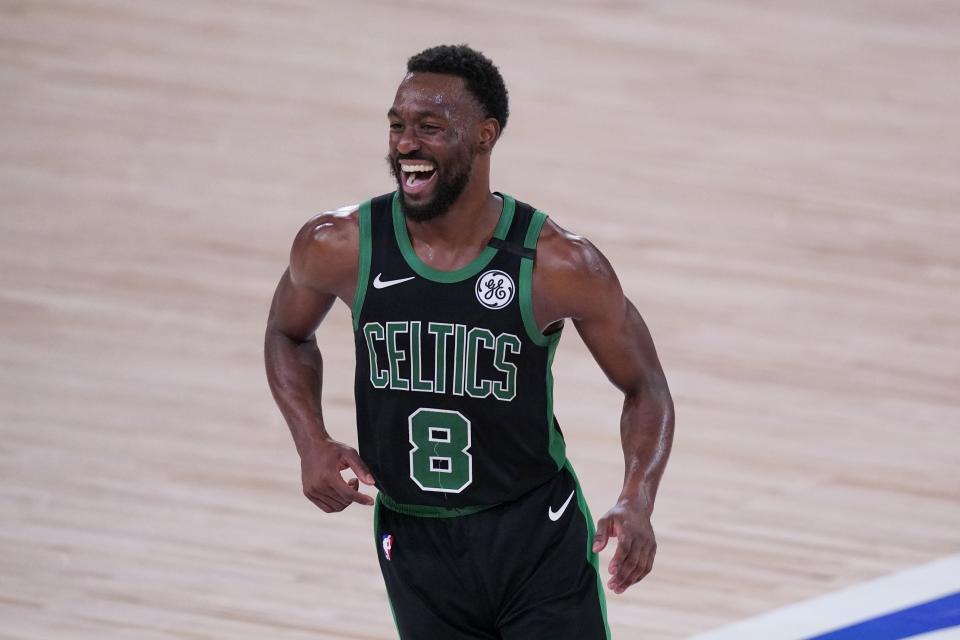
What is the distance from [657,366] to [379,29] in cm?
754

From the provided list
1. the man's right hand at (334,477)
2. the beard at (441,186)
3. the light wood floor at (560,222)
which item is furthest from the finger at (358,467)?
the light wood floor at (560,222)

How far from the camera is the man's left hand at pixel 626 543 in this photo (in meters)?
3.12

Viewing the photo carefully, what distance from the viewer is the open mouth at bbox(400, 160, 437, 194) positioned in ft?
10.5

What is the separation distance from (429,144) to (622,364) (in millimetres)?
576

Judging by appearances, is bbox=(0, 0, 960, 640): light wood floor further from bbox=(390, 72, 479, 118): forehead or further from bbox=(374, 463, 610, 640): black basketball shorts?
bbox=(390, 72, 479, 118): forehead

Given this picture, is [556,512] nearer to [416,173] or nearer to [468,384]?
[468,384]

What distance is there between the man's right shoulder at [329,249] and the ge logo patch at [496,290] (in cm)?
26

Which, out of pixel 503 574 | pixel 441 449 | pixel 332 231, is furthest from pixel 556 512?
pixel 332 231

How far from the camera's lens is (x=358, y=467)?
127 inches

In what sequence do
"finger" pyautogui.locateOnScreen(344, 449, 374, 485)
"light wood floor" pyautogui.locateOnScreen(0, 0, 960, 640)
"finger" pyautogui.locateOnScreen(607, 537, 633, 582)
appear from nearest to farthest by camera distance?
"finger" pyautogui.locateOnScreen(607, 537, 633, 582) → "finger" pyautogui.locateOnScreen(344, 449, 374, 485) → "light wood floor" pyautogui.locateOnScreen(0, 0, 960, 640)

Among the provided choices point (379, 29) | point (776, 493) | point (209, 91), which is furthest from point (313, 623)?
point (379, 29)

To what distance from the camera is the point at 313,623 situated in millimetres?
5164

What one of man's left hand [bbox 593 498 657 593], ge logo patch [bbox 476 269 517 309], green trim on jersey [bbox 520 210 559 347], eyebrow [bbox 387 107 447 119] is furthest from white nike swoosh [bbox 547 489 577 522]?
eyebrow [bbox 387 107 447 119]

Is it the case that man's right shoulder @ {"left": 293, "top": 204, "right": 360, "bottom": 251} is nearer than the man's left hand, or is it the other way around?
the man's left hand
